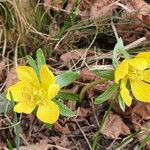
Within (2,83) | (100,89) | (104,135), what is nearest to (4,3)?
(2,83)

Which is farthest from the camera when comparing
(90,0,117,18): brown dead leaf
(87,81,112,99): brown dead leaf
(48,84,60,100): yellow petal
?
(90,0,117,18): brown dead leaf

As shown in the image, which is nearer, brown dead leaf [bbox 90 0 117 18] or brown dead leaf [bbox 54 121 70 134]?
brown dead leaf [bbox 54 121 70 134]

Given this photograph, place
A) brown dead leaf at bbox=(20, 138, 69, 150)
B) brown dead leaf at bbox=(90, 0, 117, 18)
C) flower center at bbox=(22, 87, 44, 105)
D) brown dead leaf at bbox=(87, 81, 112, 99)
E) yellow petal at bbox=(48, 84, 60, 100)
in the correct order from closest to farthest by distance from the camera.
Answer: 1. yellow petal at bbox=(48, 84, 60, 100)
2. flower center at bbox=(22, 87, 44, 105)
3. brown dead leaf at bbox=(20, 138, 69, 150)
4. brown dead leaf at bbox=(87, 81, 112, 99)
5. brown dead leaf at bbox=(90, 0, 117, 18)

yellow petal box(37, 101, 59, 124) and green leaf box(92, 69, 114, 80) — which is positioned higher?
green leaf box(92, 69, 114, 80)

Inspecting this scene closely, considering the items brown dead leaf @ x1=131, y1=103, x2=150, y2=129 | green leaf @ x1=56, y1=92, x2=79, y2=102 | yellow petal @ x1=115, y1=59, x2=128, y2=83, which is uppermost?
yellow petal @ x1=115, y1=59, x2=128, y2=83

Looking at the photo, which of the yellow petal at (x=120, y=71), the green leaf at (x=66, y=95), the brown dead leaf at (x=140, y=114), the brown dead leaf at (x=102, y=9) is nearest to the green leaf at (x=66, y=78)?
the green leaf at (x=66, y=95)

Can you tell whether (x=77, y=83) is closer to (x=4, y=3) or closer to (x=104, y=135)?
(x=104, y=135)

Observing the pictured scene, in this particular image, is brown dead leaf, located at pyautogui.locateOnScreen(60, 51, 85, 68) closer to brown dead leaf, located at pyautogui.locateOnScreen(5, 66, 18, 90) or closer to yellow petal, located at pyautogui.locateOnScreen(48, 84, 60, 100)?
brown dead leaf, located at pyautogui.locateOnScreen(5, 66, 18, 90)

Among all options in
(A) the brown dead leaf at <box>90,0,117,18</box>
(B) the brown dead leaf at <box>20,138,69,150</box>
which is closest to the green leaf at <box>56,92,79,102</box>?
(B) the brown dead leaf at <box>20,138,69,150</box>
